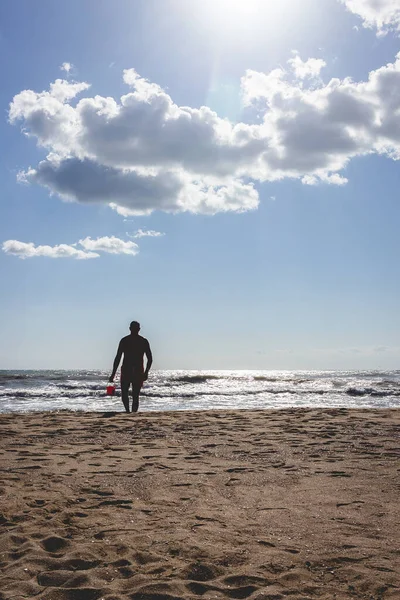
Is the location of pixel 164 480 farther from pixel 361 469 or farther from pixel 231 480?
pixel 361 469

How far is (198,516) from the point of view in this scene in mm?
3957

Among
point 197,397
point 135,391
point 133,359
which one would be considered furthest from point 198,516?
point 197,397

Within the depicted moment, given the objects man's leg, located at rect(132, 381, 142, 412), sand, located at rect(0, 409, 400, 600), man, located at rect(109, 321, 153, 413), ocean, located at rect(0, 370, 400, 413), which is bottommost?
ocean, located at rect(0, 370, 400, 413)

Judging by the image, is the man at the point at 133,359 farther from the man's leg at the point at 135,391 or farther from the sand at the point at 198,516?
the sand at the point at 198,516

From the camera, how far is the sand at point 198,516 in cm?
285

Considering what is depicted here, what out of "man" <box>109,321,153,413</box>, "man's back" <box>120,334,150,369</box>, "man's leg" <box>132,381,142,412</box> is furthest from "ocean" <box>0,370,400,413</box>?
"man's back" <box>120,334,150,369</box>

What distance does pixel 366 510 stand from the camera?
4152 mm

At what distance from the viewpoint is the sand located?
9.34 ft

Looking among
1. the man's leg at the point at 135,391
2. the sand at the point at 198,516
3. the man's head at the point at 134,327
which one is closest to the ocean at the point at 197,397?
the man's leg at the point at 135,391

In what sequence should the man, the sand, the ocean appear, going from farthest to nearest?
the ocean < the man < the sand

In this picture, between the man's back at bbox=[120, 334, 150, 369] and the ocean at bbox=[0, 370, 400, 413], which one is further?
the ocean at bbox=[0, 370, 400, 413]

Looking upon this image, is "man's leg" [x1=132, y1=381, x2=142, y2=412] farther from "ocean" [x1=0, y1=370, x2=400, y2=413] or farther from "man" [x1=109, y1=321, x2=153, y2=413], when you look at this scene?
"ocean" [x1=0, y1=370, x2=400, y2=413]

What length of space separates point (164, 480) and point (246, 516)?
133cm

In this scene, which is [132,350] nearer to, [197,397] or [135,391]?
[135,391]
